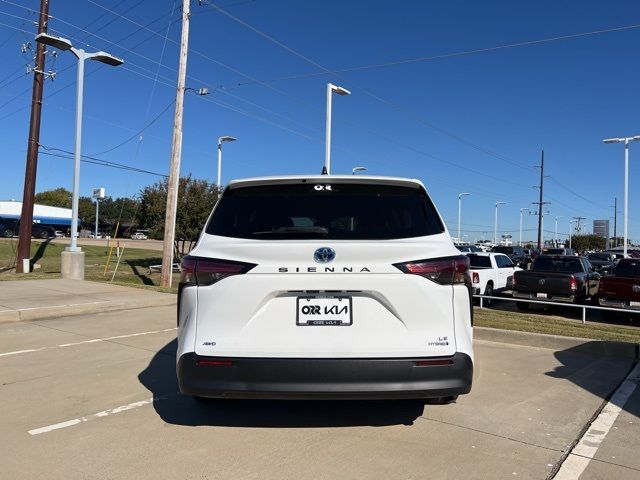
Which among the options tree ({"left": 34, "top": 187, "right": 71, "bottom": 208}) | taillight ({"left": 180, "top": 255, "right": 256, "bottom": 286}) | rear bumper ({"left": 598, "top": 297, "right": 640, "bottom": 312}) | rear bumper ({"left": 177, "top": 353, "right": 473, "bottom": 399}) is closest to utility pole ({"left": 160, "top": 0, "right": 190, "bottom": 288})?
rear bumper ({"left": 598, "top": 297, "right": 640, "bottom": 312})

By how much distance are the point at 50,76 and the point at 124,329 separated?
15.1 metres

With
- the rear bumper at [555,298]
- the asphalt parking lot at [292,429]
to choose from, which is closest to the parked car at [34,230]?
the rear bumper at [555,298]

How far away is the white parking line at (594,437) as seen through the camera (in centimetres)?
366

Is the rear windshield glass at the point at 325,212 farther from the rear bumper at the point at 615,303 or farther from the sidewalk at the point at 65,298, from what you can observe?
the rear bumper at the point at 615,303

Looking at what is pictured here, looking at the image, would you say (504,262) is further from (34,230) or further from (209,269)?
(34,230)

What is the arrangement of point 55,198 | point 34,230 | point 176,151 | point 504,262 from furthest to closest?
point 55,198
point 34,230
point 504,262
point 176,151

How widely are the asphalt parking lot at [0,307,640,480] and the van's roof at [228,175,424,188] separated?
1962mm

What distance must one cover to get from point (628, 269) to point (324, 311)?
1209cm

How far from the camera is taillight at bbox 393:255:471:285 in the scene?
3617mm

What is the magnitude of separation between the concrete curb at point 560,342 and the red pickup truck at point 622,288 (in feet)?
17.9

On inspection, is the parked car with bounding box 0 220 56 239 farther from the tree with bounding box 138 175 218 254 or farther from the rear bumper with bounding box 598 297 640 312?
the rear bumper with bounding box 598 297 640 312

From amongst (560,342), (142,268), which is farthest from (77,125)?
(560,342)

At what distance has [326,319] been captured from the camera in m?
3.57

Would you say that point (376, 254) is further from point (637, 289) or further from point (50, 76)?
point (50, 76)
